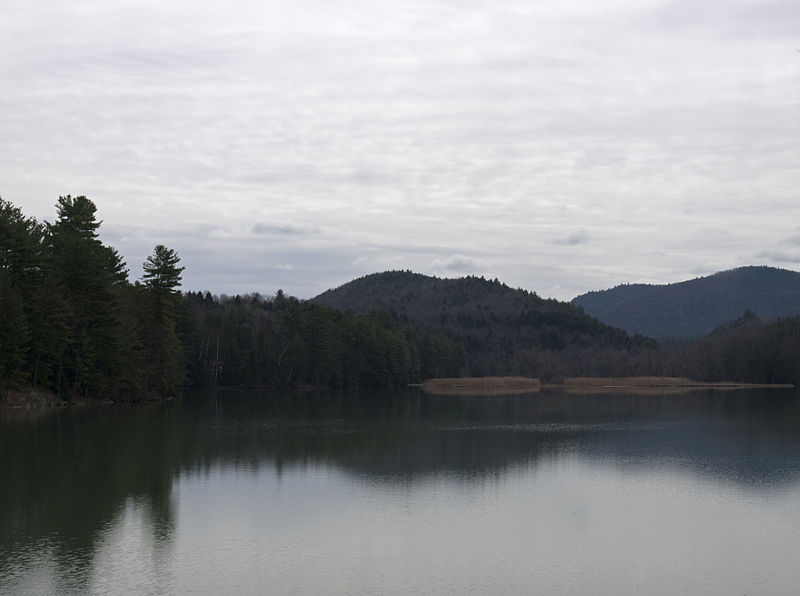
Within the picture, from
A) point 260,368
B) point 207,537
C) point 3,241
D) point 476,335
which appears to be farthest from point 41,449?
point 476,335

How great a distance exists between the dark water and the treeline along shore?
16.7m

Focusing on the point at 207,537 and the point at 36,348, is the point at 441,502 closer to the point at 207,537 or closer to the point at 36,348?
the point at 207,537

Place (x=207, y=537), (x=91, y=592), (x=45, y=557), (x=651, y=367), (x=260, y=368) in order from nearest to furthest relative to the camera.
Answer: (x=91, y=592), (x=45, y=557), (x=207, y=537), (x=260, y=368), (x=651, y=367)

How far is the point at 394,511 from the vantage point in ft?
79.6

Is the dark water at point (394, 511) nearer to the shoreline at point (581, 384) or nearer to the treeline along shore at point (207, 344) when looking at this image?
the treeline along shore at point (207, 344)

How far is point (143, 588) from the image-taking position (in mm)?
16234

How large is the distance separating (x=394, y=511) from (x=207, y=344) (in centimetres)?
9076

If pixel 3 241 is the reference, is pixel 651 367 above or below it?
below

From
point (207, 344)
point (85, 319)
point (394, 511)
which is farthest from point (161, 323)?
point (394, 511)

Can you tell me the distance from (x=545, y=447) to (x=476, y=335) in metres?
152

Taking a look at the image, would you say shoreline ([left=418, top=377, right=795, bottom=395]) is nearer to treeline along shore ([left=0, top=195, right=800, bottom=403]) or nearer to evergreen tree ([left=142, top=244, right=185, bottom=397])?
treeline along shore ([left=0, top=195, right=800, bottom=403])

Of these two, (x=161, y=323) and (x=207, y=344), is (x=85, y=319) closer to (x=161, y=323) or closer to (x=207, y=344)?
(x=161, y=323)

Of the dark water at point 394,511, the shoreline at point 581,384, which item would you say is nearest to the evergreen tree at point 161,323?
the dark water at point 394,511

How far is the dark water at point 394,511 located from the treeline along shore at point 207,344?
16.7 meters
